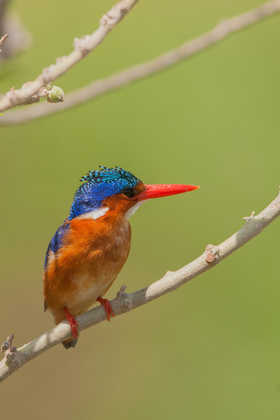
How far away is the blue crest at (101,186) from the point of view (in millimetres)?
1933

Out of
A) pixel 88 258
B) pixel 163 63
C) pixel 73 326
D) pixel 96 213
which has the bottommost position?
pixel 73 326

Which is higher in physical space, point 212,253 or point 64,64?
point 64,64

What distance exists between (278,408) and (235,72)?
6.15ft

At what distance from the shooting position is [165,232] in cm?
411

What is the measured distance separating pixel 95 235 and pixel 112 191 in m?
0.13

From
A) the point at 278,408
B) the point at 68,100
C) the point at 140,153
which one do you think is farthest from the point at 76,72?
the point at 68,100

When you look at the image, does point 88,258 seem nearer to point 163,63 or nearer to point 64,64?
point 163,63

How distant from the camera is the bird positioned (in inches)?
75.5

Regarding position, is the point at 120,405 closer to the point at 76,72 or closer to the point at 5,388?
the point at 5,388

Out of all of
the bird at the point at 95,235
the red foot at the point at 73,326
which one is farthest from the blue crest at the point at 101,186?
the red foot at the point at 73,326

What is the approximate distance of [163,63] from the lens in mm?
1543

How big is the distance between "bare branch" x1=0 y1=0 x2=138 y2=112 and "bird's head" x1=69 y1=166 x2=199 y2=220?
654 millimetres

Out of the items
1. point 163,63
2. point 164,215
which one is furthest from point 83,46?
point 164,215

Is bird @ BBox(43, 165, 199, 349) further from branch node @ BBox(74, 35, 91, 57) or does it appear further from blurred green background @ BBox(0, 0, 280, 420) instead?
blurred green background @ BBox(0, 0, 280, 420)
